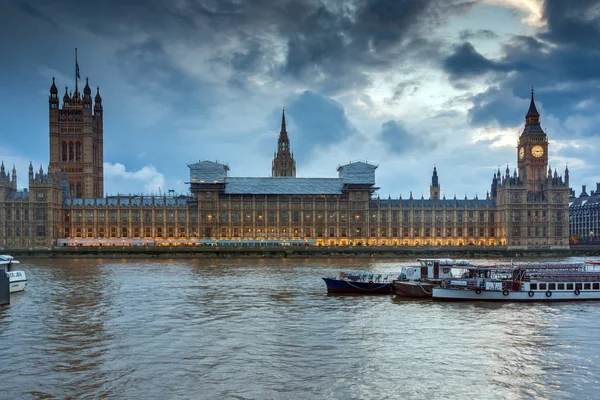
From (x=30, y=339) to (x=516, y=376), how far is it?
28.9 metres

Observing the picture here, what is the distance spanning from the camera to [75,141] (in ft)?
577

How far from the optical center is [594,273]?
5769cm

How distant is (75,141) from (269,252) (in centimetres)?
8087

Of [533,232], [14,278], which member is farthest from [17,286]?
[533,232]

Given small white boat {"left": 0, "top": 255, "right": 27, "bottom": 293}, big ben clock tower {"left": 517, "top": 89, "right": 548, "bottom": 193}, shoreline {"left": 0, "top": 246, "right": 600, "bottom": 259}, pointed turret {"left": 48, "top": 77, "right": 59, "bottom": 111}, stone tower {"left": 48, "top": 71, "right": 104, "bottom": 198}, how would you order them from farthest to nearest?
pointed turret {"left": 48, "top": 77, "right": 59, "bottom": 111} → stone tower {"left": 48, "top": 71, "right": 104, "bottom": 198} → big ben clock tower {"left": 517, "top": 89, "right": 548, "bottom": 193} → shoreline {"left": 0, "top": 246, "right": 600, "bottom": 259} → small white boat {"left": 0, "top": 255, "right": 27, "bottom": 293}

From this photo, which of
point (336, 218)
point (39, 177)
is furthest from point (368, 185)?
point (39, 177)

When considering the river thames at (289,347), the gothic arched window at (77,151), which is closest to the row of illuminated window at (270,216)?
the gothic arched window at (77,151)

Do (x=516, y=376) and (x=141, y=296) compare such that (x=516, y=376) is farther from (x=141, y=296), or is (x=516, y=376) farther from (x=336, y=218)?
(x=336, y=218)

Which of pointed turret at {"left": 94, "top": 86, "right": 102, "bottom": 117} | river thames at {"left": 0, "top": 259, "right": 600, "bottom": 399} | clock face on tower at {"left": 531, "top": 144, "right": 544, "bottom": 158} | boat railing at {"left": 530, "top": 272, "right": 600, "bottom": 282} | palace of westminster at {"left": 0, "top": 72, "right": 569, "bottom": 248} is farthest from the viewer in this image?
pointed turret at {"left": 94, "top": 86, "right": 102, "bottom": 117}

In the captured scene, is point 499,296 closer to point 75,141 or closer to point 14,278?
point 14,278

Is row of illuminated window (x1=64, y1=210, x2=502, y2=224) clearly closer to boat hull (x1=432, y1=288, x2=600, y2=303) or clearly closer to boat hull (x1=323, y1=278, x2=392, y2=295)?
boat hull (x1=323, y1=278, x2=392, y2=295)

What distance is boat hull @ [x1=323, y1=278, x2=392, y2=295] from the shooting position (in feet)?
194

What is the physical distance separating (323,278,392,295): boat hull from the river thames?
246 centimetres

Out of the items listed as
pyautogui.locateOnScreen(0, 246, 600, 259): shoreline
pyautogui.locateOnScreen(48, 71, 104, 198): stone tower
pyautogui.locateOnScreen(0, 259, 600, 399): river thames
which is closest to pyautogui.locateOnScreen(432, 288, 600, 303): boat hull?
pyautogui.locateOnScreen(0, 259, 600, 399): river thames
